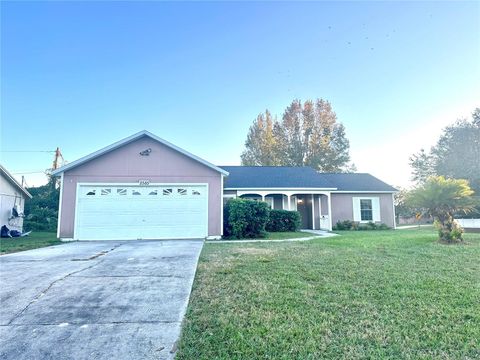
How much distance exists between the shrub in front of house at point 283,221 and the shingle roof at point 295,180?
73.2 inches

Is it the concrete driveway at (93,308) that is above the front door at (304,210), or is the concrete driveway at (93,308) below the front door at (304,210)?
below

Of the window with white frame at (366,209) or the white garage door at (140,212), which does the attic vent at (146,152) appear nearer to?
the white garage door at (140,212)

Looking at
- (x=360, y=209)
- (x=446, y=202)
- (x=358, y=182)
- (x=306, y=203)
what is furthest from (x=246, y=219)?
(x=358, y=182)

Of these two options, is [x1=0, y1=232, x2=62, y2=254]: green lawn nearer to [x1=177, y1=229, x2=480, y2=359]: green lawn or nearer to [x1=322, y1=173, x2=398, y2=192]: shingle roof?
[x1=177, y1=229, x2=480, y2=359]: green lawn

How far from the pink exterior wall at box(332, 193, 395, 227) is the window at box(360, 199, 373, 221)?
462 mm

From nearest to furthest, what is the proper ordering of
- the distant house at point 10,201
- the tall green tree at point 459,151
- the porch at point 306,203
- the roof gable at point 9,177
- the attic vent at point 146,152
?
the attic vent at point 146,152, the roof gable at point 9,177, the distant house at point 10,201, the porch at point 306,203, the tall green tree at point 459,151

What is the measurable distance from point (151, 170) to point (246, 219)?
4760 mm

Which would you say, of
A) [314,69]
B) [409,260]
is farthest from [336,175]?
[409,260]

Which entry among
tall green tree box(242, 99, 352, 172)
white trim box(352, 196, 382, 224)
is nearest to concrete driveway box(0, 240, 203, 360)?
white trim box(352, 196, 382, 224)

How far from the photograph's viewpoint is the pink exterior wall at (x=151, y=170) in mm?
11711

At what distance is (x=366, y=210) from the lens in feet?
57.6

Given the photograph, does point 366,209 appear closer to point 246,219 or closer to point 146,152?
point 246,219

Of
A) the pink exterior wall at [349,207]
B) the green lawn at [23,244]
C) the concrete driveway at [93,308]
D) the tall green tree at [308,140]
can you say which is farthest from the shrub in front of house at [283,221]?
the tall green tree at [308,140]

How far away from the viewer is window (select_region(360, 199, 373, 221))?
17.5 m
